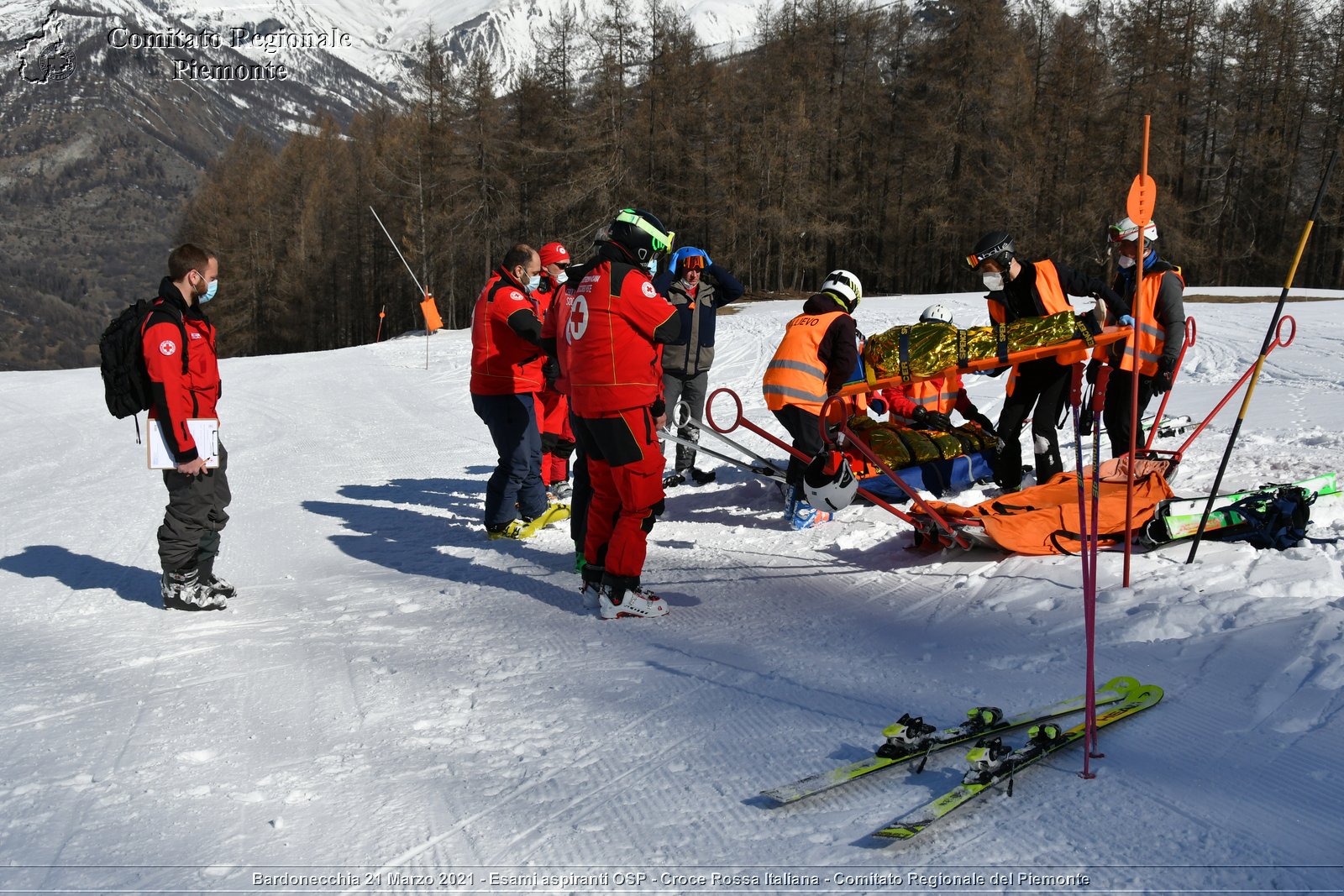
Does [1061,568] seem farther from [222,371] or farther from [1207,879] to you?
[222,371]

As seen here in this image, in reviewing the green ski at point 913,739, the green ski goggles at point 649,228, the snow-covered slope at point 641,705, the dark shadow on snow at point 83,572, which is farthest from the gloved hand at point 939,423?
the dark shadow on snow at point 83,572

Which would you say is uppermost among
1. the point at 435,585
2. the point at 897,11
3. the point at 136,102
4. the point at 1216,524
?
the point at 136,102

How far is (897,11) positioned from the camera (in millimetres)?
36750

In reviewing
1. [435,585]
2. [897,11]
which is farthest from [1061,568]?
[897,11]

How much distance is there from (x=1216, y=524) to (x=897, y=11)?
37014mm

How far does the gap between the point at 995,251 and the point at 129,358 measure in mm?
4999

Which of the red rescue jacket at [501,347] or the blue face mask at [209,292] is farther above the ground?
the blue face mask at [209,292]

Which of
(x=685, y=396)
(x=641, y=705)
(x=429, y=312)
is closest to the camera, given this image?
(x=641, y=705)

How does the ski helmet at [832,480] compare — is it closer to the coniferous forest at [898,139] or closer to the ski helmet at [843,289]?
the ski helmet at [843,289]

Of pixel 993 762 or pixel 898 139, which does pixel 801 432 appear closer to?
pixel 993 762

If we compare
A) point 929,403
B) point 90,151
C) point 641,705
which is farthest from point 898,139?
point 90,151

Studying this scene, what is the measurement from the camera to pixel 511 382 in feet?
19.4

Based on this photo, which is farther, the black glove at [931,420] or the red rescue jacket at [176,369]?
the black glove at [931,420]

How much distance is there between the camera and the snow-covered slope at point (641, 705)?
7.88 ft
